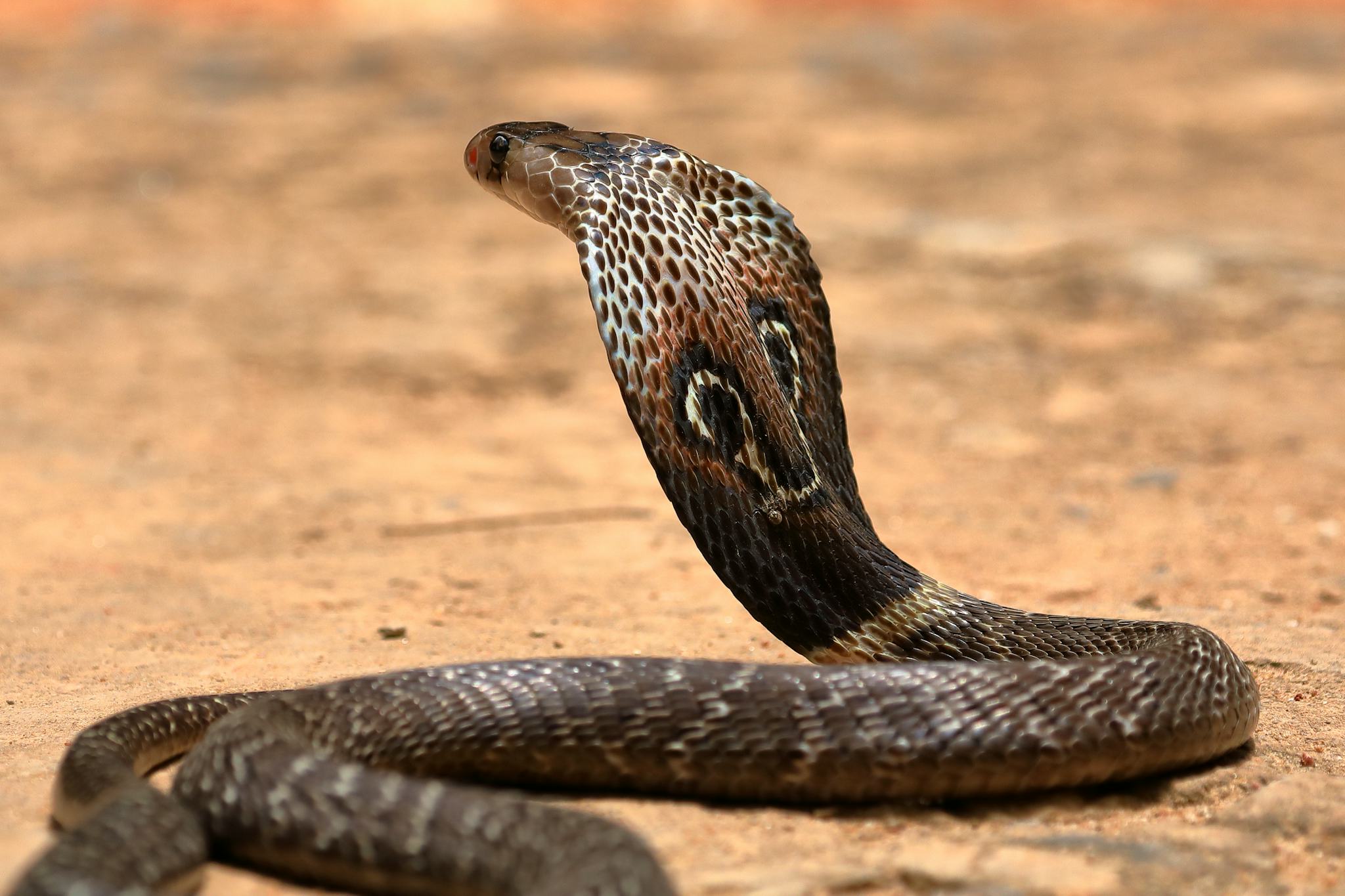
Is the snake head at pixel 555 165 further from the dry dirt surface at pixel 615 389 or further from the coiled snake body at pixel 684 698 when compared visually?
the dry dirt surface at pixel 615 389

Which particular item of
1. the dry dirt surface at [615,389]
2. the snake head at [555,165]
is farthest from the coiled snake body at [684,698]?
the dry dirt surface at [615,389]

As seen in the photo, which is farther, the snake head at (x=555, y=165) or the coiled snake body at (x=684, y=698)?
the snake head at (x=555, y=165)

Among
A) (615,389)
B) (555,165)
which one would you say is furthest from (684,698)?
(615,389)

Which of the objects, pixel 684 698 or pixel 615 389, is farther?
pixel 615 389

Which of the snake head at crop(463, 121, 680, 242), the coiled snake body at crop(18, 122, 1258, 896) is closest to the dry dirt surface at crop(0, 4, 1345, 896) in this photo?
the coiled snake body at crop(18, 122, 1258, 896)

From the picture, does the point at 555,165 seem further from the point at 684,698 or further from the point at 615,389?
the point at 615,389
